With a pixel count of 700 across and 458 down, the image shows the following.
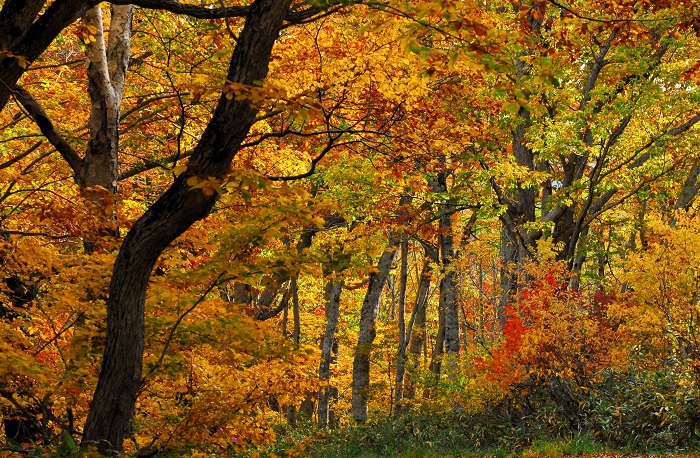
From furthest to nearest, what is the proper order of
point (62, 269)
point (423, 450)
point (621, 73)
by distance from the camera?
point (621, 73)
point (423, 450)
point (62, 269)

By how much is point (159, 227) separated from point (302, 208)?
1271mm

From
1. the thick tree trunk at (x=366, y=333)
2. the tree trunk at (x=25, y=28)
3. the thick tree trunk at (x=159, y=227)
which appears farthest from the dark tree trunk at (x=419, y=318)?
the tree trunk at (x=25, y=28)

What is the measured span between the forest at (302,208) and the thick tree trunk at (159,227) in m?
0.02

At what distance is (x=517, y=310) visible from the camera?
43.0 feet

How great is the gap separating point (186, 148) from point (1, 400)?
21.3ft

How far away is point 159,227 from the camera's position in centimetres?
459

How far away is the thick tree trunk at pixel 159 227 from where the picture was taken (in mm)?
4402

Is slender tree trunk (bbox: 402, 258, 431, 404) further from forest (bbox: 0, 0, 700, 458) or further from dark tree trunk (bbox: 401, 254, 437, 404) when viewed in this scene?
forest (bbox: 0, 0, 700, 458)

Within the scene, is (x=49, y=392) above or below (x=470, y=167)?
below

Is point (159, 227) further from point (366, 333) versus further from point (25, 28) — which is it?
point (366, 333)

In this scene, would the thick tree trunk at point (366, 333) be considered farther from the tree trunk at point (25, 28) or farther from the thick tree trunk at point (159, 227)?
the tree trunk at point (25, 28)

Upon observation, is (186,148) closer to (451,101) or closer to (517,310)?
(451,101)

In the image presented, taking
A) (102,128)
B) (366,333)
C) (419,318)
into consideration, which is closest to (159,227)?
→ (102,128)

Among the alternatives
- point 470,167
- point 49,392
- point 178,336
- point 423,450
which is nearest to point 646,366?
point 423,450
